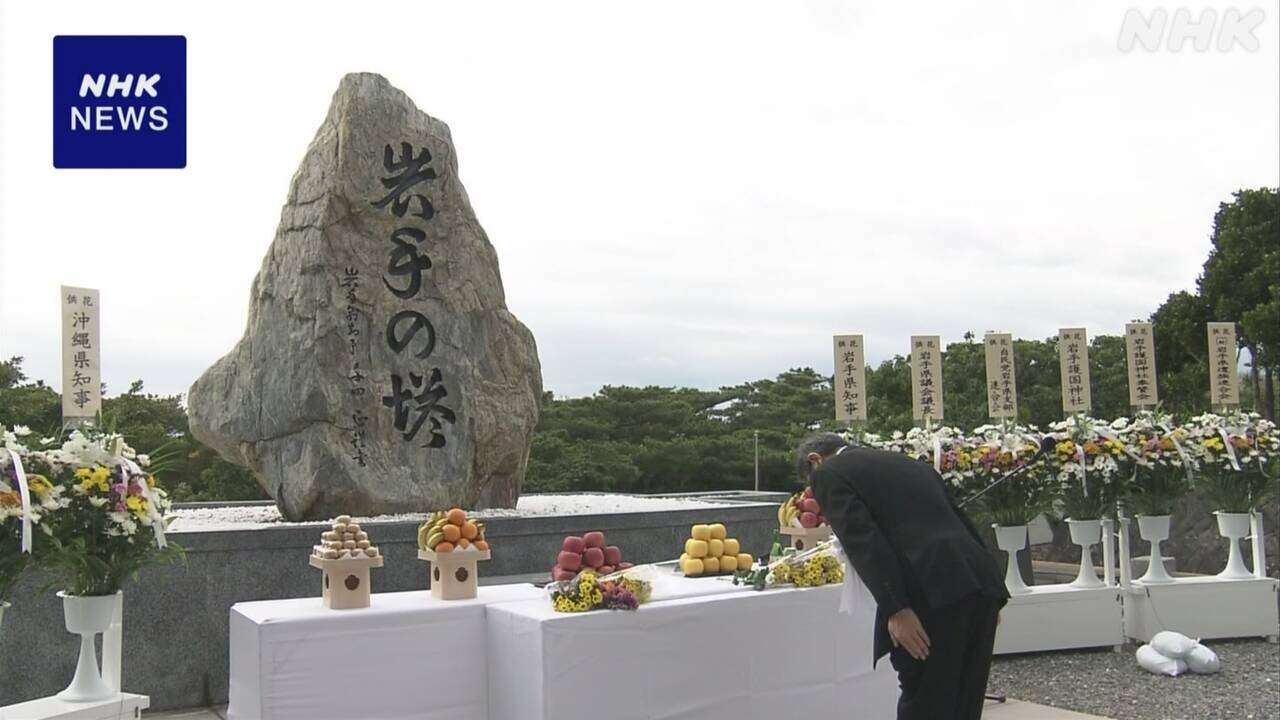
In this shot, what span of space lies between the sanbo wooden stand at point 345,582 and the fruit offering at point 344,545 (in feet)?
0.08

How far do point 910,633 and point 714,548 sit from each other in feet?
5.29

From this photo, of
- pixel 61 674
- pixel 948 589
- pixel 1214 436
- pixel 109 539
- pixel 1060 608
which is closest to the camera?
pixel 948 589

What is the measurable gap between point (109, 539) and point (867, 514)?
2.91m

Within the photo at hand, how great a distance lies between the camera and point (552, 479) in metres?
20.5

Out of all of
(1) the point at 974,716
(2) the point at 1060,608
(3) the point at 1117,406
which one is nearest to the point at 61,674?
(1) the point at 974,716

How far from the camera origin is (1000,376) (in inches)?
363

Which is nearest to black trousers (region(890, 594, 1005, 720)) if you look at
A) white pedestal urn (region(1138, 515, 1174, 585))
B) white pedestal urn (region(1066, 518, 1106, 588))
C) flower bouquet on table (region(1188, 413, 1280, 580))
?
white pedestal urn (region(1066, 518, 1106, 588))

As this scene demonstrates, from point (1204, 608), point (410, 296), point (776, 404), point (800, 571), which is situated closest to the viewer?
point (800, 571)

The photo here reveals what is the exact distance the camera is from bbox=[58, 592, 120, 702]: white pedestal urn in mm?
4477

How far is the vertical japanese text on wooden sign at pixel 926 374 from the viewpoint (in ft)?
29.9

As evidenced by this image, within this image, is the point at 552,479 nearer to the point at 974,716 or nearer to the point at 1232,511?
the point at 1232,511

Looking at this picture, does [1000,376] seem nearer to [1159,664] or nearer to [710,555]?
[1159,664]

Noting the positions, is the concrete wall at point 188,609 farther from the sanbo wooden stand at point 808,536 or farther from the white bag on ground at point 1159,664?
the white bag on ground at point 1159,664

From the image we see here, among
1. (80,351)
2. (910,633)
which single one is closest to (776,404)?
(80,351)
